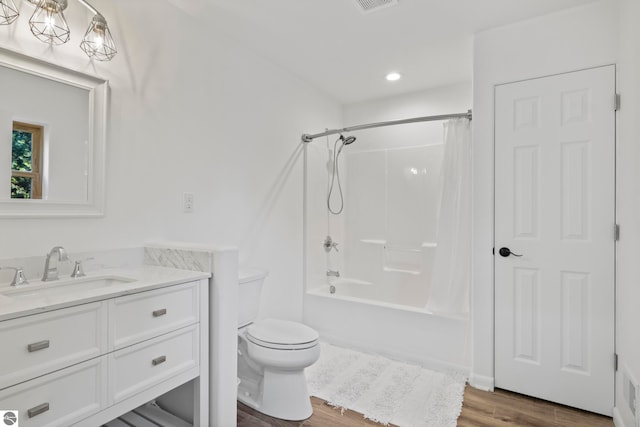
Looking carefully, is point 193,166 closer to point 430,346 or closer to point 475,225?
point 475,225

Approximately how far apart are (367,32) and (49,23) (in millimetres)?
1772

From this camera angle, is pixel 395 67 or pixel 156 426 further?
pixel 395 67

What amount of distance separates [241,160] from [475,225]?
5.62ft

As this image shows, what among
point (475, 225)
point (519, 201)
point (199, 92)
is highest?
point (199, 92)

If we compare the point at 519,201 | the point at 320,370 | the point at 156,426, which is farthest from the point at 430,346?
the point at 156,426

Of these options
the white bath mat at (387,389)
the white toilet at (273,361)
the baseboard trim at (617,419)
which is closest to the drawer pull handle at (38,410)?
the white toilet at (273,361)

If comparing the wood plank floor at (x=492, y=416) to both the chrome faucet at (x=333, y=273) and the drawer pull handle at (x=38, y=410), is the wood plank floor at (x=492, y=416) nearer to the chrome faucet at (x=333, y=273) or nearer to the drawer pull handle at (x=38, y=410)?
the drawer pull handle at (x=38, y=410)

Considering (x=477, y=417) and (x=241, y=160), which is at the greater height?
(x=241, y=160)

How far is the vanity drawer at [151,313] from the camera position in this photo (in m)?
1.29

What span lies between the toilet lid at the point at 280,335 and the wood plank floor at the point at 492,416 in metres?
0.40

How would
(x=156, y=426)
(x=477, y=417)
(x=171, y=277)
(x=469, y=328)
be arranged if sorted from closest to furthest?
(x=171, y=277) < (x=156, y=426) < (x=477, y=417) < (x=469, y=328)

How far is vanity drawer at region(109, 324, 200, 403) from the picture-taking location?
1288 mm

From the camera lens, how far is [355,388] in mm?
2234

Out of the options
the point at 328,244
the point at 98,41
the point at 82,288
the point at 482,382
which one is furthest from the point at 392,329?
the point at 98,41
